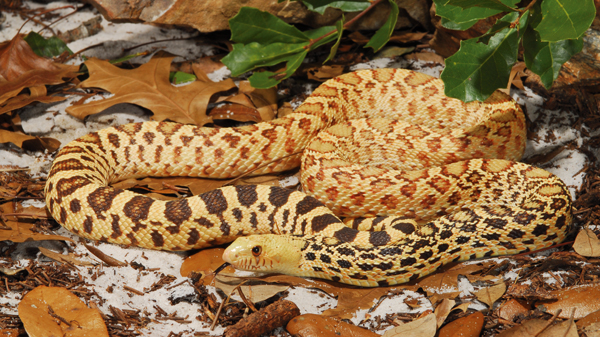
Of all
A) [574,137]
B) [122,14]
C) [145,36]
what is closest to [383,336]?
[574,137]

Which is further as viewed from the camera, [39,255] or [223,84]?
[223,84]

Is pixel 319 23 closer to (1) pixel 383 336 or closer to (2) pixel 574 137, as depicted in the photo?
(2) pixel 574 137

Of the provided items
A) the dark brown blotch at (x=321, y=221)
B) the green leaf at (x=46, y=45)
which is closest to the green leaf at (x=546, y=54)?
the dark brown blotch at (x=321, y=221)

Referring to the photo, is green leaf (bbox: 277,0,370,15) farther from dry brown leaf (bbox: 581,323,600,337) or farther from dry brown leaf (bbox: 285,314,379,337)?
dry brown leaf (bbox: 581,323,600,337)

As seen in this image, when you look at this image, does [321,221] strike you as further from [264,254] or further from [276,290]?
[276,290]

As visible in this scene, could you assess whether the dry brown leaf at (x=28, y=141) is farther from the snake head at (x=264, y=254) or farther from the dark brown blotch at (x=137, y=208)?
the snake head at (x=264, y=254)

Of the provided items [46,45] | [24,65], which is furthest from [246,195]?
[46,45]

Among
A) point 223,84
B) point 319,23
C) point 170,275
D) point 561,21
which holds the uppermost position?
point 561,21
